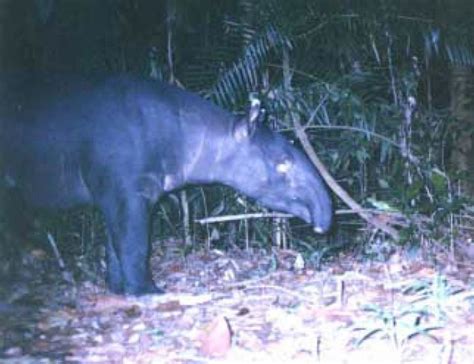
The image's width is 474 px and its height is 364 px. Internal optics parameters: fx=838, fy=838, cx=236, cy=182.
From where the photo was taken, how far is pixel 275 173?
6.34 metres

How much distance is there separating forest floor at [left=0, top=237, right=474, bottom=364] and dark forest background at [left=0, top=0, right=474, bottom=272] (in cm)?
83

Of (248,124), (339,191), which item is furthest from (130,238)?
(339,191)

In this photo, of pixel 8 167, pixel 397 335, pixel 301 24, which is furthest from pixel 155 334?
pixel 301 24

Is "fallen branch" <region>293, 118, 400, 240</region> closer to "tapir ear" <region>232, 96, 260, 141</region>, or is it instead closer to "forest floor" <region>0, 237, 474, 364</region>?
"forest floor" <region>0, 237, 474, 364</region>

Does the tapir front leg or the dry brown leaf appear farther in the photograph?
the tapir front leg

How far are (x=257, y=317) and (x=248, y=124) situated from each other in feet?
6.05

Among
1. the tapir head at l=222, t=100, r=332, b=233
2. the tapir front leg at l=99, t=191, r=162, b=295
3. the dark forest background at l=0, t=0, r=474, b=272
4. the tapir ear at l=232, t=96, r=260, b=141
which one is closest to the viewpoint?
the tapir front leg at l=99, t=191, r=162, b=295

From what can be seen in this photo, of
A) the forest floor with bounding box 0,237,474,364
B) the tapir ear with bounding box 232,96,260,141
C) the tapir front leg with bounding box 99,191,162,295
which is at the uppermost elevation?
the tapir ear with bounding box 232,96,260,141

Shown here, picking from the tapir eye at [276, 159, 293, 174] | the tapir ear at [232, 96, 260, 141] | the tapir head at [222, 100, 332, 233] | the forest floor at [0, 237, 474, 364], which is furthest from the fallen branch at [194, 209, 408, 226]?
the tapir ear at [232, 96, 260, 141]

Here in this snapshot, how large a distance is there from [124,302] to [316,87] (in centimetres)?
284

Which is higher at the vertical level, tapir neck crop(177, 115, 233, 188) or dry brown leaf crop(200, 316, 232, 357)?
tapir neck crop(177, 115, 233, 188)

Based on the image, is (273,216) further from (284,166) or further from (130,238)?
(130,238)

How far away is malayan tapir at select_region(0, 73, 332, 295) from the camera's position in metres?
5.86

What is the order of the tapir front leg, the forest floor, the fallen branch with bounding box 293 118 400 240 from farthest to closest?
the fallen branch with bounding box 293 118 400 240 → the tapir front leg → the forest floor
